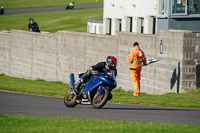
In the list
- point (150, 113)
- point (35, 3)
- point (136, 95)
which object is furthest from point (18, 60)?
point (35, 3)

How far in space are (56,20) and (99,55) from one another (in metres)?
48.3

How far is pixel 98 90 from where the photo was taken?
15.0 meters

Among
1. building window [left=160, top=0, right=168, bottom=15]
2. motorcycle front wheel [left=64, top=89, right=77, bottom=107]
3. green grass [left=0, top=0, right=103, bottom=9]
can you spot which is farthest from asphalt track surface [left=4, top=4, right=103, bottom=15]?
motorcycle front wheel [left=64, top=89, right=77, bottom=107]

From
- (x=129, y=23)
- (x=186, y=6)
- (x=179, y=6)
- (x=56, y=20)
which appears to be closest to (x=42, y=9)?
(x=56, y=20)

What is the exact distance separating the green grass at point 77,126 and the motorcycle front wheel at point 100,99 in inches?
78.7

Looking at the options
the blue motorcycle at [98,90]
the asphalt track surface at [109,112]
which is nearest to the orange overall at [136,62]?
the asphalt track surface at [109,112]

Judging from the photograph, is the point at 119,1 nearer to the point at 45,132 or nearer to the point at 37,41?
the point at 37,41

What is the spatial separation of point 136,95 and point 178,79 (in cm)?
170

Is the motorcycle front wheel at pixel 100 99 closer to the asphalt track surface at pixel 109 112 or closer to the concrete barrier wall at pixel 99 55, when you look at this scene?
the asphalt track surface at pixel 109 112

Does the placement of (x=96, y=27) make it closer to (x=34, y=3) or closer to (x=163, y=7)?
(x=163, y=7)

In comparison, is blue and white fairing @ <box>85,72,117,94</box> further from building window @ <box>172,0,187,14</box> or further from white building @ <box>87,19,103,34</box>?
white building @ <box>87,19,103,34</box>

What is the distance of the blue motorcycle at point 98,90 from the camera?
587 inches

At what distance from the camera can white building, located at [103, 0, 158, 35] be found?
3672cm

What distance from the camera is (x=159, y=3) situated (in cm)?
3025
